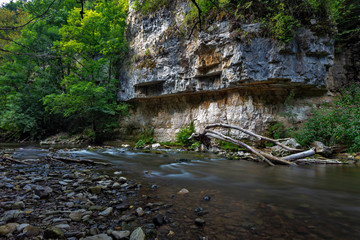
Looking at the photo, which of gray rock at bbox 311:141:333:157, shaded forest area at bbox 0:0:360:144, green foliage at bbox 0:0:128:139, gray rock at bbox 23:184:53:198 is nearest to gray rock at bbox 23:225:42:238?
gray rock at bbox 23:184:53:198

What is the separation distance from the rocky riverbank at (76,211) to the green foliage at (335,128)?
8.19 m

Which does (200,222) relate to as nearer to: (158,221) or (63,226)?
(158,221)

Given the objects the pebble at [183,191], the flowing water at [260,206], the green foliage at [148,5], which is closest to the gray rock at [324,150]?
the flowing water at [260,206]

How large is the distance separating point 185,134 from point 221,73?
4479mm

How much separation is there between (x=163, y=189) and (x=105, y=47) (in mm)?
14940

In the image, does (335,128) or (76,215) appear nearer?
(76,215)

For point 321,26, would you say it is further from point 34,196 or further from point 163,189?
point 34,196

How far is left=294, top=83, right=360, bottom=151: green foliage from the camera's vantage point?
7.40 metres

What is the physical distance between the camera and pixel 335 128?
779 cm

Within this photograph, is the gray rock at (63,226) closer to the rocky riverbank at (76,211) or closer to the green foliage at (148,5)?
the rocky riverbank at (76,211)

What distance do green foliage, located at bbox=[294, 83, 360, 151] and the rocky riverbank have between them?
8192 millimetres

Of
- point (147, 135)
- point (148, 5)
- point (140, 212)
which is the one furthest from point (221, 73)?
point (140, 212)

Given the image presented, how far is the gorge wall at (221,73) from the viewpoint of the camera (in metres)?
9.44

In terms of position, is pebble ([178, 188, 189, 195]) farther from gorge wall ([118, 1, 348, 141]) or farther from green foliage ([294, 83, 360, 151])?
gorge wall ([118, 1, 348, 141])
